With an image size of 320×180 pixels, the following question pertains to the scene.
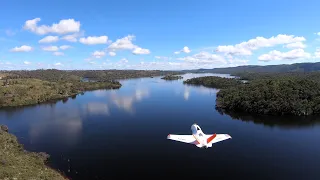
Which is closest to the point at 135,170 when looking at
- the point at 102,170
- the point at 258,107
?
the point at 102,170

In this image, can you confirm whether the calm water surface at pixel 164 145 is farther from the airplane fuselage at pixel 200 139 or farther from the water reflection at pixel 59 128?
the airplane fuselage at pixel 200 139

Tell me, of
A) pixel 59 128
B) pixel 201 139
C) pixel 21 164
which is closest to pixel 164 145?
pixel 201 139

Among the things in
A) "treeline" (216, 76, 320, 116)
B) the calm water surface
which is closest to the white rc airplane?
the calm water surface

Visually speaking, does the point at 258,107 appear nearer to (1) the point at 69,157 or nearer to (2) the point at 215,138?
(2) the point at 215,138

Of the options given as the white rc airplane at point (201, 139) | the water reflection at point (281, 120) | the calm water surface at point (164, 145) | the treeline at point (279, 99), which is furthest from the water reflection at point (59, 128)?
the treeline at point (279, 99)

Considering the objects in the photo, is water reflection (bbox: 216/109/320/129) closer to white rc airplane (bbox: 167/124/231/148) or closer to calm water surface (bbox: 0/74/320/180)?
calm water surface (bbox: 0/74/320/180)

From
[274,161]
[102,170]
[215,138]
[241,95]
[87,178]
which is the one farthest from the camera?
[241,95]
